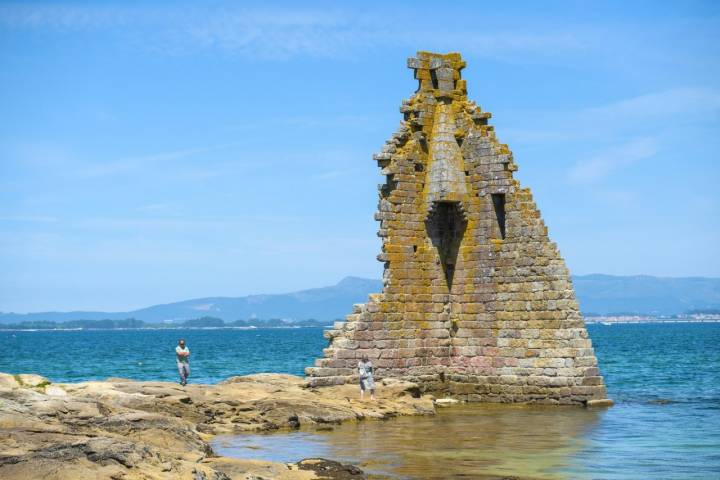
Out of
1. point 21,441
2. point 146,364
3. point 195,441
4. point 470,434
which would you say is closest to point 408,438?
point 470,434

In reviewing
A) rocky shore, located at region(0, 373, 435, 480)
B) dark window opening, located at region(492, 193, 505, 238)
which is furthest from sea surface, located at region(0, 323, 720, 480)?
dark window opening, located at region(492, 193, 505, 238)

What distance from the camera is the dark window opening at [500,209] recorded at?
30.3 meters

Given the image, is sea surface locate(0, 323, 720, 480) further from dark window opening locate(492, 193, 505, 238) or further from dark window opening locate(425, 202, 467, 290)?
dark window opening locate(492, 193, 505, 238)

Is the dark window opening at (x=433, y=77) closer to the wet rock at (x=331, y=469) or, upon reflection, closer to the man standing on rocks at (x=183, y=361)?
the man standing on rocks at (x=183, y=361)

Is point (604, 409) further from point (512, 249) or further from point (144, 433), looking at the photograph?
point (144, 433)

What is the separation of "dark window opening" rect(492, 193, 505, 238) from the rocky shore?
15.6ft

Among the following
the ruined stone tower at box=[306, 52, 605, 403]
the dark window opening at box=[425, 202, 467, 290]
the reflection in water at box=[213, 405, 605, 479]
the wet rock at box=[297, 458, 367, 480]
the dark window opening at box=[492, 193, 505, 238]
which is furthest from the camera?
the dark window opening at box=[425, 202, 467, 290]

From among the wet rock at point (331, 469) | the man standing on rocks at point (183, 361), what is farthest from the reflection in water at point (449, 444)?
the man standing on rocks at point (183, 361)

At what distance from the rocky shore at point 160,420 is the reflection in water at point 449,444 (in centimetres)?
85

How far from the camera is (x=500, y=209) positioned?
99.7ft

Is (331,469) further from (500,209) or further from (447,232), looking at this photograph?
(447,232)

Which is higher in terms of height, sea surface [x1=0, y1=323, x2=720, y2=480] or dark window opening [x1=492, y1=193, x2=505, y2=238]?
dark window opening [x1=492, y1=193, x2=505, y2=238]

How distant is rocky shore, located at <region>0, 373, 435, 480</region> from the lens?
1616cm

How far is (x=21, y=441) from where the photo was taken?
1727 centimetres
